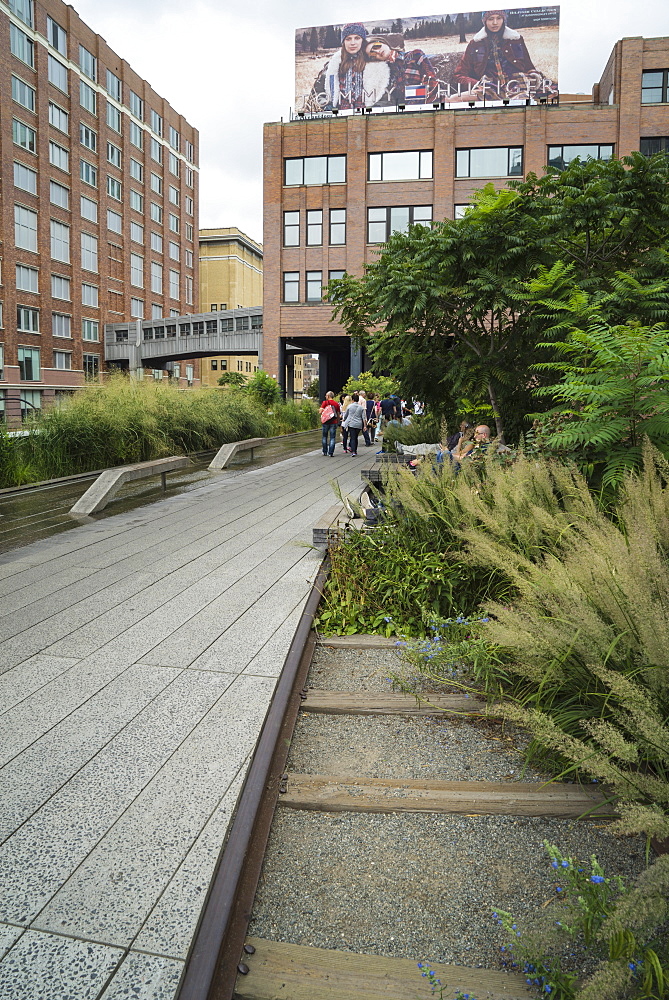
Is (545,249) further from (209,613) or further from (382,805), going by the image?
(382,805)

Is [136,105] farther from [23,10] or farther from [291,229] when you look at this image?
[291,229]

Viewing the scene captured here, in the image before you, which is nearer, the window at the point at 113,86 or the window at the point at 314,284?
the window at the point at 314,284

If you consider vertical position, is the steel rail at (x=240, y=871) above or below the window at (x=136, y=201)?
below

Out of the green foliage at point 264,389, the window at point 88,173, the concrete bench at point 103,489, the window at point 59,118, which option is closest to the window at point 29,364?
the window at point 88,173

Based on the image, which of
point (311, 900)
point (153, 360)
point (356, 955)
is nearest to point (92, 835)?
point (311, 900)

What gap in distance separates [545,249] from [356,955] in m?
9.39

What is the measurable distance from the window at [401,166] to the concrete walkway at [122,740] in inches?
1439

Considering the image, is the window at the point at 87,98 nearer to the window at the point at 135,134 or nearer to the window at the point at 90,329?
the window at the point at 135,134

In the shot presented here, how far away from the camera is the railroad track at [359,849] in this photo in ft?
7.08

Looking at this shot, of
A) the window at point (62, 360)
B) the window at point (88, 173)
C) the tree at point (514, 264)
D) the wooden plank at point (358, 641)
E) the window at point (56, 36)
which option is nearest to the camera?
the wooden plank at point (358, 641)

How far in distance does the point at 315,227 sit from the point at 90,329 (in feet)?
80.2

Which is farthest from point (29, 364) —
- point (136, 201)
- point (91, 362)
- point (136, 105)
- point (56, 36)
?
point (136, 105)

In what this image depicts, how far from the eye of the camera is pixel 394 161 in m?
39.3

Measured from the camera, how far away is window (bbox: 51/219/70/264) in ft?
167
